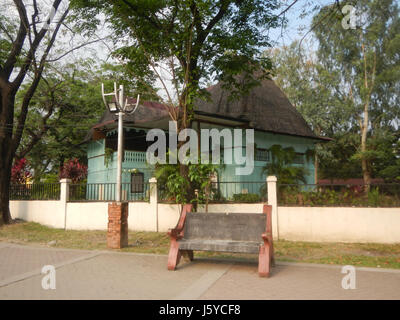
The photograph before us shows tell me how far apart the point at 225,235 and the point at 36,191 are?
11.8 m

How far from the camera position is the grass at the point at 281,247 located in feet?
23.4

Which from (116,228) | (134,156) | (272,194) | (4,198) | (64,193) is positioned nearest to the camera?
(116,228)

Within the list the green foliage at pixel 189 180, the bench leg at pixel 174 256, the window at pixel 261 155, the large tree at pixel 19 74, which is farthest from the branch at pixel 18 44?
the bench leg at pixel 174 256

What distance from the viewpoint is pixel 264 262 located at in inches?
216

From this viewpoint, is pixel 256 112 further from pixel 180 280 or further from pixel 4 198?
pixel 180 280

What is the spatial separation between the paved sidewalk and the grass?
819 mm

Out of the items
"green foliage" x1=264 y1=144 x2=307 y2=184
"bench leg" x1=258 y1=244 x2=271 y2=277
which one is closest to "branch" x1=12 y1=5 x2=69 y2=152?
"green foliage" x1=264 y1=144 x2=307 y2=184

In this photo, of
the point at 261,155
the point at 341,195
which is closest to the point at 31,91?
the point at 261,155

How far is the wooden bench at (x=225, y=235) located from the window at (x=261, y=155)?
9871mm
